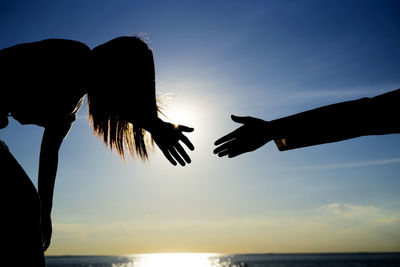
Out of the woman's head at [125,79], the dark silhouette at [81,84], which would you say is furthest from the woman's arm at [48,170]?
the woman's head at [125,79]

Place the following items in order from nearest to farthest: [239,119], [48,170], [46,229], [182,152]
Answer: [182,152] < [46,229] < [48,170] < [239,119]

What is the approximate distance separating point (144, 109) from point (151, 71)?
1.18 ft

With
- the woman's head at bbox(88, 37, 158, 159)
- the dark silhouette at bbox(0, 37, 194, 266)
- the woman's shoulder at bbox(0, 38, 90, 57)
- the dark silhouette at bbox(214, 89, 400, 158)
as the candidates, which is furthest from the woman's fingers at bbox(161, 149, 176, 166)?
the woman's shoulder at bbox(0, 38, 90, 57)

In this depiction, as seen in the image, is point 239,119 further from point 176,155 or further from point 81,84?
point 81,84

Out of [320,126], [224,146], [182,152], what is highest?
[320,126]

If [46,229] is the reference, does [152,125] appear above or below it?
above

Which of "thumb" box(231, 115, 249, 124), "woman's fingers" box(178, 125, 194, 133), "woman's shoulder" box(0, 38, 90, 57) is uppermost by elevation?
"woman's shoulder" box(0, 38, 90, 57)

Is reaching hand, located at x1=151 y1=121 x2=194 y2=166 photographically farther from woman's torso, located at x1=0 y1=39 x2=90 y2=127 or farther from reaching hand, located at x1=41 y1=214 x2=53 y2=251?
reaching hand, located at x1=41 y1=214 x2=53 y2=251

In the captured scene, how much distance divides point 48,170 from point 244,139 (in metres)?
2.07

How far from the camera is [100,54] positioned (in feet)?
7.66

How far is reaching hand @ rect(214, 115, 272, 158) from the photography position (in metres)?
2.83

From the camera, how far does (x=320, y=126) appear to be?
2.59m

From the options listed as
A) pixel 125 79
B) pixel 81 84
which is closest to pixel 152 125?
pixel 125 79

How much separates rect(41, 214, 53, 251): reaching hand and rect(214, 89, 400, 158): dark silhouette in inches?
72.1
